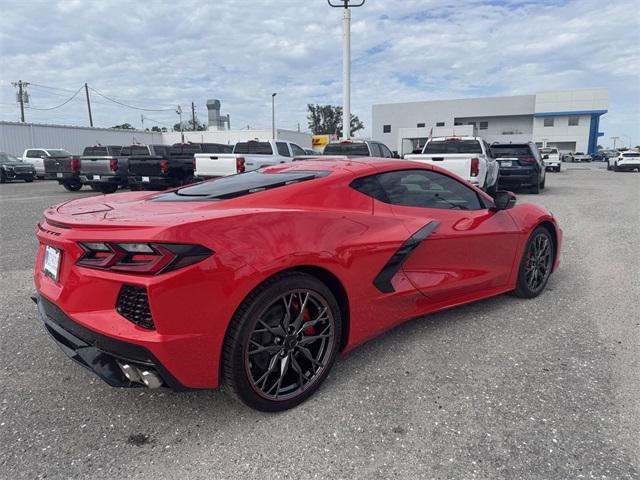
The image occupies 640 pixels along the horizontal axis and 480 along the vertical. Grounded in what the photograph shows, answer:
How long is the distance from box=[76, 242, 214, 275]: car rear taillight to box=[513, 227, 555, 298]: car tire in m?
3.13

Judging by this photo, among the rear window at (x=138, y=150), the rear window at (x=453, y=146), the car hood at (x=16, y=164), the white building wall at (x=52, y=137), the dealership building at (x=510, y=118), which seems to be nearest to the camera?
the rear window at (x=453, y=146)

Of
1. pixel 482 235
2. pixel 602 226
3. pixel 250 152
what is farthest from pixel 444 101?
pixel 482 235

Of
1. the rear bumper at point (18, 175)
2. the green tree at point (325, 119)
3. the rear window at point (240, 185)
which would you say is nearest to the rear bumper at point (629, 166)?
Result: the rear window at point (240, 185)

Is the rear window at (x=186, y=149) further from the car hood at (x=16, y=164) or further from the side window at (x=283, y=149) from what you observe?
the car hood at (x=16, y=164)

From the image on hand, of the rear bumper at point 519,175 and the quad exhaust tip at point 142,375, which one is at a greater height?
the rear bumper at point 519,175

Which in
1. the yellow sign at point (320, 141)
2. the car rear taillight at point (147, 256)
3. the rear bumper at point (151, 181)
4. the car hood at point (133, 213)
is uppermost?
the yellow sign at point (320, 141)

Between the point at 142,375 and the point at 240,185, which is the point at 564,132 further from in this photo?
the point at 142,375

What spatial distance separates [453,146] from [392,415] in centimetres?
1093

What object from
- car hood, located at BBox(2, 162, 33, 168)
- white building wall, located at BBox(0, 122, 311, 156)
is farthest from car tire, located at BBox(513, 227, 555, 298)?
white building wall, located at BBox(0, 122, 311, 156)

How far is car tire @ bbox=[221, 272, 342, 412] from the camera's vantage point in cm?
233

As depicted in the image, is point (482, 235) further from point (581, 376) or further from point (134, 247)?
point (134, 247)

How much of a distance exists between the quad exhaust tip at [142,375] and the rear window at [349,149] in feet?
41.1

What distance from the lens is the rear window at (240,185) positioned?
9.45 ft

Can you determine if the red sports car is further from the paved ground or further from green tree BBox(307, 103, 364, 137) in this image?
green tree BBox(307, 103, 364, 137)
